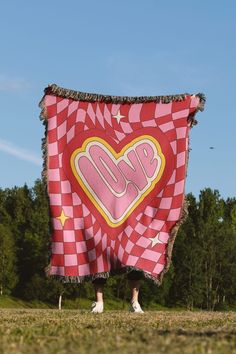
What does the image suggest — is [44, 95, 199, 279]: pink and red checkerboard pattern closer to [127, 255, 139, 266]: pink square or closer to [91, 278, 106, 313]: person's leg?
[127, 255, 139, 266]: pink square

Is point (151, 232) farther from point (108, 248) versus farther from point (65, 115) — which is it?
point (65, 115)

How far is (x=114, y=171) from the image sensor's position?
Answer: 2114 centimetres

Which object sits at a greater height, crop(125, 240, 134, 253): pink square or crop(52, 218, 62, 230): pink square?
crop(52, 218, 62, 230): pink square

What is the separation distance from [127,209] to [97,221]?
0.95 meters

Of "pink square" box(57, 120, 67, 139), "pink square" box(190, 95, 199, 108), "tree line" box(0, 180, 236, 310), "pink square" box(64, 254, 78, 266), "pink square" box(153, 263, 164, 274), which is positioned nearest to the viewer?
"pink square" box(64, 254, 78, 266)

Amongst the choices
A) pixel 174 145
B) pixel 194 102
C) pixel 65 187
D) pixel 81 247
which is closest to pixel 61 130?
pixel 65 187

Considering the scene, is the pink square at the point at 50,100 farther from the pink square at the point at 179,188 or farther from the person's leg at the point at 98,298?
the person's leg at the point at 98,298

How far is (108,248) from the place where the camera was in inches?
814

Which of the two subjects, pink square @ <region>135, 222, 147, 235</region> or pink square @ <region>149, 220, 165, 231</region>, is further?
pink square @ <region>149, 220, 165, 231</region>

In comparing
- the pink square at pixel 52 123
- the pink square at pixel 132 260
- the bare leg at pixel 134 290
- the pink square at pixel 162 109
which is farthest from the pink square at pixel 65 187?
the pink square at pixel 162 109

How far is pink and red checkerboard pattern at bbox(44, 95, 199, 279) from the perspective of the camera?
817 inches

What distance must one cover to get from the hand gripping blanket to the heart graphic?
0.03 metres

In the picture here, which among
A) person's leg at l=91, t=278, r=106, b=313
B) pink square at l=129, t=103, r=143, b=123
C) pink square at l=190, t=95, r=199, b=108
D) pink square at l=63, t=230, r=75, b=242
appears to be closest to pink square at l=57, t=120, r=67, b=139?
pink square at l=129, t=103, r=143, b=123

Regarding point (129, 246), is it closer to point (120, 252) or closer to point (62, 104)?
point (120, 252)
